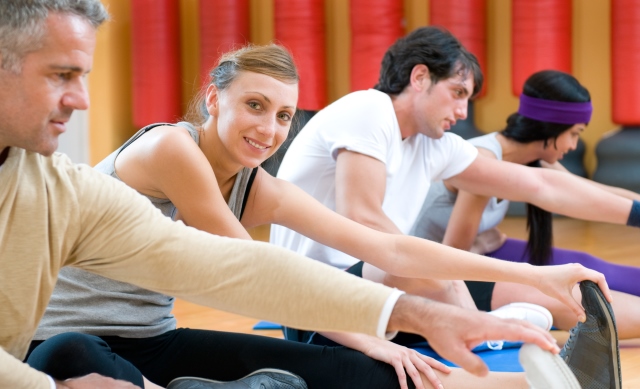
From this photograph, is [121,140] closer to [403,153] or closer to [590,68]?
[590,68]

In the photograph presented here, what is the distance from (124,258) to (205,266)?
121 millimetres

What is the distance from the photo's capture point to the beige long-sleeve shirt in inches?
45.6

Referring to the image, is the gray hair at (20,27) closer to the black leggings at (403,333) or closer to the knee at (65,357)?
the knee at (65,357)

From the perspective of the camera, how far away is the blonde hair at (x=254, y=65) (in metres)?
1.75

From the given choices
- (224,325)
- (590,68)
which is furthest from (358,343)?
(590,68)

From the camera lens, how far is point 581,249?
3.74 m

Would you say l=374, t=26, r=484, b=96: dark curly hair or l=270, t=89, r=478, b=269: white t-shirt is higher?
l=374, t=26, r=484, b=96: dark curly hair

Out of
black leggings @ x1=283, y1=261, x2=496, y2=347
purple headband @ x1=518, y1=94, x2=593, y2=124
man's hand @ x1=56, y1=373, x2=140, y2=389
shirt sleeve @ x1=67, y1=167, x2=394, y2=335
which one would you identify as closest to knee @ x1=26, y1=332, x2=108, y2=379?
man's hand @ x1=56, y1=373, x2=140, y2=389

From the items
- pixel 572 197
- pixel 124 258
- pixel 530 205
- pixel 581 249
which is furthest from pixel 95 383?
pixel 581 249

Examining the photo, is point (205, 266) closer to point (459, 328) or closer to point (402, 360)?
point (459, 328)

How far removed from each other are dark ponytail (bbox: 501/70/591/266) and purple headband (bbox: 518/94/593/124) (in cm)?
1

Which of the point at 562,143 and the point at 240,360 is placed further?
the point at 562,143

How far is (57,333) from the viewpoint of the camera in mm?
1492

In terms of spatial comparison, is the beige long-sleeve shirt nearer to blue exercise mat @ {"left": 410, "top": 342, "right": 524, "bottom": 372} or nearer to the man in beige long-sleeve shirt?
the man in beige long-sleeve shirt
